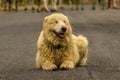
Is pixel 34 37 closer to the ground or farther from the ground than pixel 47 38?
closer to the ground

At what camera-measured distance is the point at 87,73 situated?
1116 cm

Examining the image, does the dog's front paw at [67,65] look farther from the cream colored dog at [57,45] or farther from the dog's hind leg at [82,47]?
the dog's hind leg at [82,47]

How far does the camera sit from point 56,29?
11.5 m

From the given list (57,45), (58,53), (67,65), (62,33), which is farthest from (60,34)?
(67,65)

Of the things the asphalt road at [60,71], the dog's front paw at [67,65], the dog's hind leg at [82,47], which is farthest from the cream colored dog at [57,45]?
the dog's hind leg at [82,47]

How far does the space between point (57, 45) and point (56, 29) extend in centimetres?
35

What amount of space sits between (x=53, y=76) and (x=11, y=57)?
4200mm

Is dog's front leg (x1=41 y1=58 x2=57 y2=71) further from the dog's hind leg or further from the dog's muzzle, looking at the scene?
the dog's hind leg

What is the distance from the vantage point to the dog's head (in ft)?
37.7

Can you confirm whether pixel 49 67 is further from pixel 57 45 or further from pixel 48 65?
Answer: pixel 57 45

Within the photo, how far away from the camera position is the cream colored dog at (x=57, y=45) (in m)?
11.5

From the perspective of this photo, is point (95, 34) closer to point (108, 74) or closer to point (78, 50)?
point (78, 50)

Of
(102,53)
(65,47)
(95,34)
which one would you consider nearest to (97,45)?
(102,53)

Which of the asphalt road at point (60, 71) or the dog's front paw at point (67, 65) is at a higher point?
the dog's front paw at point (67, 65)
